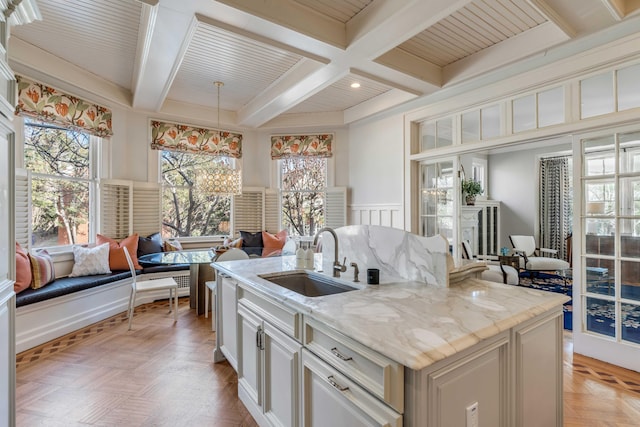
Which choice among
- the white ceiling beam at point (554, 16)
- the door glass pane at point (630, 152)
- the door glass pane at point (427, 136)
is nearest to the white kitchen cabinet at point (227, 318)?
the white ceiling beam at point (554, 16)

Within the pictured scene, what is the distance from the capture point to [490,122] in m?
3.47

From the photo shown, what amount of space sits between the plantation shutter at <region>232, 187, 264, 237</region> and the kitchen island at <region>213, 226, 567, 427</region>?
3703mm

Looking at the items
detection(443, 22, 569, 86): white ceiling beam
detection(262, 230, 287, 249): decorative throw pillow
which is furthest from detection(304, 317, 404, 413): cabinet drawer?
detection(262, 230, 287, 249): decorative throw pillow

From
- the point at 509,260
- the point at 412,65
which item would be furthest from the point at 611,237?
the point at 509,260

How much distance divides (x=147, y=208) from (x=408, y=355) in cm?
474

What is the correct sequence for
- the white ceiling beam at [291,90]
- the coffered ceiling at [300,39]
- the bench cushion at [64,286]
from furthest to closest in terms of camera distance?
the white ceiling beam at [291,90] < the bench cushion at [64,286] < the coffered ceiling at [300,39]

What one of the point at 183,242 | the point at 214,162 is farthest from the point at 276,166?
the point at 183,242

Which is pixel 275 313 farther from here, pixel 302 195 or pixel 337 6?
pixel 302 195

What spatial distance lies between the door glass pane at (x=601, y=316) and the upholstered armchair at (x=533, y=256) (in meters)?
3.06

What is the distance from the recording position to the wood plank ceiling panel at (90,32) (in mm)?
2580

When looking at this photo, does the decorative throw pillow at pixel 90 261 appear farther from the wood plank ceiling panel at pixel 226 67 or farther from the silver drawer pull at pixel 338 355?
the silver drawer pull at pixel 338 355

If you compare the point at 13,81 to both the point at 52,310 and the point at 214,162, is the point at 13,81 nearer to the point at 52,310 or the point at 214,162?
the point at 52,310

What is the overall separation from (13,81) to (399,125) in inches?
155

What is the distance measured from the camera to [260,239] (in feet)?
17.5
